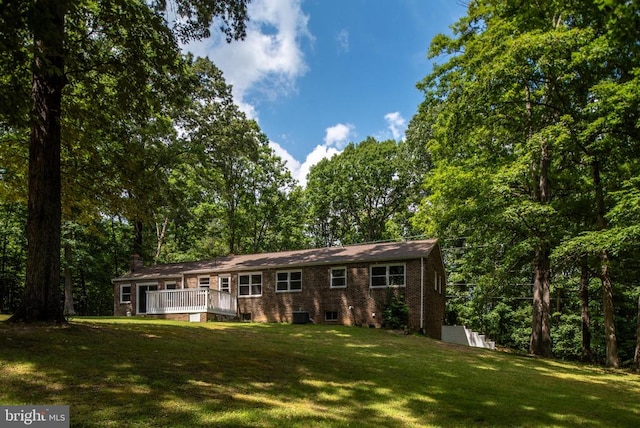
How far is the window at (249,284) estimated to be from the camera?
82.5 feet

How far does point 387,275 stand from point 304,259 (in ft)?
16.3

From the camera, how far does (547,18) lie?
16.0 m

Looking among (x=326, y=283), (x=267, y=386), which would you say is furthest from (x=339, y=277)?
(x=267, y=386)

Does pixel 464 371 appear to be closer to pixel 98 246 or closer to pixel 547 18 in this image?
pixel 547 18

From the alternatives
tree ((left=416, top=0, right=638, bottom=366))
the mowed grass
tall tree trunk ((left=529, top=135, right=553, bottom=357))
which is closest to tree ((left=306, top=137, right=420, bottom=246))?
tree ((left=416, top=0, right=638, bottom=366))

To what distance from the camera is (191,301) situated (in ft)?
77.5

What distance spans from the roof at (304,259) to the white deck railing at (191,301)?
1.99m

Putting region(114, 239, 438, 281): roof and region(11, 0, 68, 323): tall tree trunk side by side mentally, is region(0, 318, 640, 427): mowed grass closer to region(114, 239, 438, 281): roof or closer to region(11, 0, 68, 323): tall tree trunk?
region(11, 0, 68, 323): tall tree trunk

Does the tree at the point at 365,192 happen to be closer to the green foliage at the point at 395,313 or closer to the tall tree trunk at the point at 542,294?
the green foliage at the point at 395,313

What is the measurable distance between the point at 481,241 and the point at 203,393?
17.3 metres

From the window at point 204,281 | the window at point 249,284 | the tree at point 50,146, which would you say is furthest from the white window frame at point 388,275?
the tree at point 50,146

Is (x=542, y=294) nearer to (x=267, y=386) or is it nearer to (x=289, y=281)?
(x=289, y=281)

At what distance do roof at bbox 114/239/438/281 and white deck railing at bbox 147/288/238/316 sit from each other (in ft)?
6.52

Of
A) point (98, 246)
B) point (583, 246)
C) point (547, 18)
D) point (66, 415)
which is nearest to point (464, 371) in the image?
point (583, 246)
